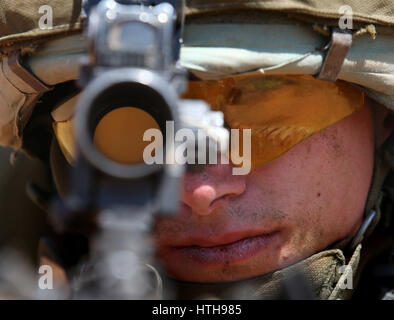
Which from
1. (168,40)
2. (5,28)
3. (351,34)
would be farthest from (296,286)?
(5,28)

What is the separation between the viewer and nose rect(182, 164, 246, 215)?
1.20 meters

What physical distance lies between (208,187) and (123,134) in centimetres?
24

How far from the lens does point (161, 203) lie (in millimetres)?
804

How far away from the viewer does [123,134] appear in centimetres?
103

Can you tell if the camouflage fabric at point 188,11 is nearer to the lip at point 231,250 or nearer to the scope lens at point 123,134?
the scope lens at point 123,134

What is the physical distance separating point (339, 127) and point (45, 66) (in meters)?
0.61
